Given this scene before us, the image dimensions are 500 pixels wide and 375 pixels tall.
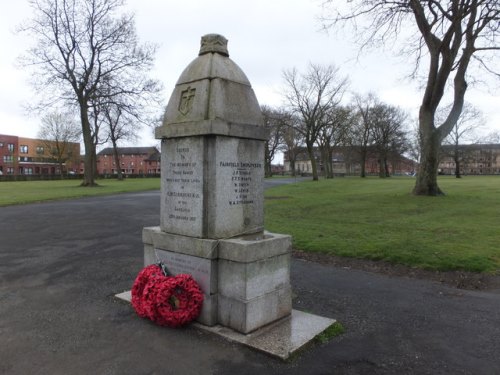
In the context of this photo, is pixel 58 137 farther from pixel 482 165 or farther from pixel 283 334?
pixel 482 165

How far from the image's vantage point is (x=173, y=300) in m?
4.60

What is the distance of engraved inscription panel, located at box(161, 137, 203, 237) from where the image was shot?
4684mm

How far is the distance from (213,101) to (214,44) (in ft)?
2.79

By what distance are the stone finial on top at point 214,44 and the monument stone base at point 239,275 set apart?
2.40 meters

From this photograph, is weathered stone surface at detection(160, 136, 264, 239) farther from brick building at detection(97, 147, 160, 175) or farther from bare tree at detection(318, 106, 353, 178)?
brick building at detection(97, 147, 160, 175)

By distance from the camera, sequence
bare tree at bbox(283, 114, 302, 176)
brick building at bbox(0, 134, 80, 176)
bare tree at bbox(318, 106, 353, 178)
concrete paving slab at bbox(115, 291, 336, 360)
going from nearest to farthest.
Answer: concrete paving slab at bbox(115, 291, 336, 360) < bare tree at bbox(318, 106, 353, 178) < bare tree at bbox(283, 114, 302, 176) < brick building at bbox(0, 134, 80, 176)

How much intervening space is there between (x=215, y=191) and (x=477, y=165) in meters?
147

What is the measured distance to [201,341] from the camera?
4.21m

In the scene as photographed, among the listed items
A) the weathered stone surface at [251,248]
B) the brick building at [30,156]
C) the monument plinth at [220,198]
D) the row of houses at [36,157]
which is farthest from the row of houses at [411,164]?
the weathered stone surface at [251,248]

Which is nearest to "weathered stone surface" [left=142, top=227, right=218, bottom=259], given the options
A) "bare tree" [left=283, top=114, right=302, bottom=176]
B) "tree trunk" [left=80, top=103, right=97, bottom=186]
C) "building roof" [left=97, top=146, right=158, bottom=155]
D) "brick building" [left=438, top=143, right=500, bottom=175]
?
"tree trunk" [left=80, top=103, right=97, bottom=186]

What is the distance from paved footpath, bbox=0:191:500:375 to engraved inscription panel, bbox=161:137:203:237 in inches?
49.5

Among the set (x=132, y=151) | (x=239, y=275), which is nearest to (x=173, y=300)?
(x=239, y=275)

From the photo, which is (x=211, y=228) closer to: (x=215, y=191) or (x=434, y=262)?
(x=215, y=191)

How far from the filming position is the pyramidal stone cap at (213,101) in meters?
4.61
